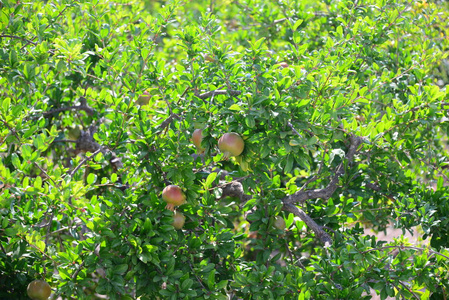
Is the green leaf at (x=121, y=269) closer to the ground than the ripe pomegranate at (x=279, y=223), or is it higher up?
higher up

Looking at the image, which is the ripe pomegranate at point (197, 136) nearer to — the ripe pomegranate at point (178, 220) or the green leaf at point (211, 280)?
the ripe pomegranate at point (178, 220)

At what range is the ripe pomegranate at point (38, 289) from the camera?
7.93ft

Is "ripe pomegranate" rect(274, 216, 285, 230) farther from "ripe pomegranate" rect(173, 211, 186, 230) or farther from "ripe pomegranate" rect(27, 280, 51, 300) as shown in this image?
"ripe pomegranate" rect(27, 280, 51, 300)

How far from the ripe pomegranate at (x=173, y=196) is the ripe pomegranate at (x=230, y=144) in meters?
0.32

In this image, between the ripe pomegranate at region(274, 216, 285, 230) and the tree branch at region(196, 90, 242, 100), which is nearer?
the tree branch at region(196, 90, 242, 100)

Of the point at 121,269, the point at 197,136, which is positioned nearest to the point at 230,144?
the point at 197,136

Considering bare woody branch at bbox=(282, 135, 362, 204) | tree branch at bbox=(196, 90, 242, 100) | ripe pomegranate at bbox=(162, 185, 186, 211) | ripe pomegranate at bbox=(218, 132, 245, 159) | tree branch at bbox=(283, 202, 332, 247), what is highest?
tree branch at bbox=(196, 90, 242, 100)

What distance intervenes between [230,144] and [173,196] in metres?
0.39

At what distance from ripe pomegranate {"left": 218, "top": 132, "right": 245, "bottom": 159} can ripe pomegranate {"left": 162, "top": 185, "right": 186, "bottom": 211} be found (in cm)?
32

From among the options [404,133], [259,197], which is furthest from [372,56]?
[259,197]

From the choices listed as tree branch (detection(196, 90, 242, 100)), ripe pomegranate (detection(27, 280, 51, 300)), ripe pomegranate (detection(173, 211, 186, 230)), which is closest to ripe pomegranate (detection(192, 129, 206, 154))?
tree branch (detection(196, 90, 242, 100))

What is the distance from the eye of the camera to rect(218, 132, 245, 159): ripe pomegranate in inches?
79.4

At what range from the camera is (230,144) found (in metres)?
2.02

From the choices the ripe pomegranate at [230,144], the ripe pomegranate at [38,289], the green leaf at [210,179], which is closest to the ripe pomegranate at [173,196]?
the green leaf at [210,179]
